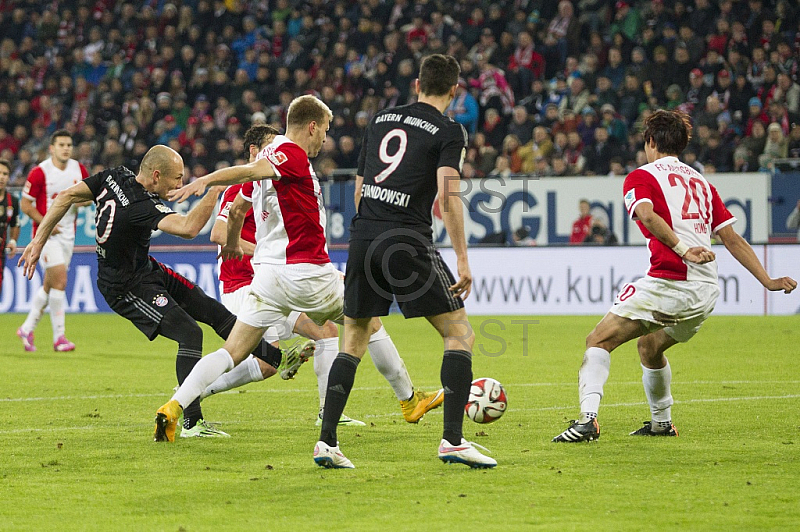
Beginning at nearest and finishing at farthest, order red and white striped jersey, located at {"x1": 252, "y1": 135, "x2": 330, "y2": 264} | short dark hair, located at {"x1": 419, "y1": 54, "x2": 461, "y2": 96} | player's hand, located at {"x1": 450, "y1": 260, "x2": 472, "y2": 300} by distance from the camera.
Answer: player's hand, located at {"x1": 450, "y1": 260, "x2": 472, "y2": 300}
short dark hair, located at {"x1": 419, "y1": 54, "x2": 461, "y2": 96}
red and white striped jersey, located at {"x1": 252, "y1": 135, "x2": 330, "y2": 264}

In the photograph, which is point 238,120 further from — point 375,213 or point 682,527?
point 682,527

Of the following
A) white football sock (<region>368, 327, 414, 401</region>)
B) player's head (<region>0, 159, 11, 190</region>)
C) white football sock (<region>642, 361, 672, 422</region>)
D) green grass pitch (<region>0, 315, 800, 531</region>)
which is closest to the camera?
green grass pitch (<region>0, 315, 800, 531</region>)

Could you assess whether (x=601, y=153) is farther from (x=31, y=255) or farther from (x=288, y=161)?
(x=288, y=161)

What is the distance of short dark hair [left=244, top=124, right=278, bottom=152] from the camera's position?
721 cm

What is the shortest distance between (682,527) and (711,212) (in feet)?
9.35

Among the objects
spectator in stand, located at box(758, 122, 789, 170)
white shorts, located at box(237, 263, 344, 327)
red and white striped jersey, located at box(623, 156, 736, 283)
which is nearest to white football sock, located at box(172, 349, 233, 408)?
white shorts, located at box(237, 263, 344, 327)

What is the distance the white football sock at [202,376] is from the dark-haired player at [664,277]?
2048 millimetres

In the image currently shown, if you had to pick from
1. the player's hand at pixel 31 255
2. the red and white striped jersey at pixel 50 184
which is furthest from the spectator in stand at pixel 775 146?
the player's hand at pixel 31 255

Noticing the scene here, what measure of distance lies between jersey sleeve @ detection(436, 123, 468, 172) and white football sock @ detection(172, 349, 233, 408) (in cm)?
176

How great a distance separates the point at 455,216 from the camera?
17.1 feet

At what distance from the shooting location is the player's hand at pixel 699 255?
6.03m

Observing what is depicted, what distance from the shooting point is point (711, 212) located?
6.46 metres

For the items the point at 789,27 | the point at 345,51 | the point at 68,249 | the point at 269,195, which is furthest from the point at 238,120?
the point at 269,195

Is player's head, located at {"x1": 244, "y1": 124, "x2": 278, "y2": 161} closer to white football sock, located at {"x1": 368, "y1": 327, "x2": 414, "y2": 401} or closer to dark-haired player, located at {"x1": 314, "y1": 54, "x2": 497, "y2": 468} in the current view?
white football sock, located at {"x1": 368, "y1": 327, "x2": 414, "y2": 401}
